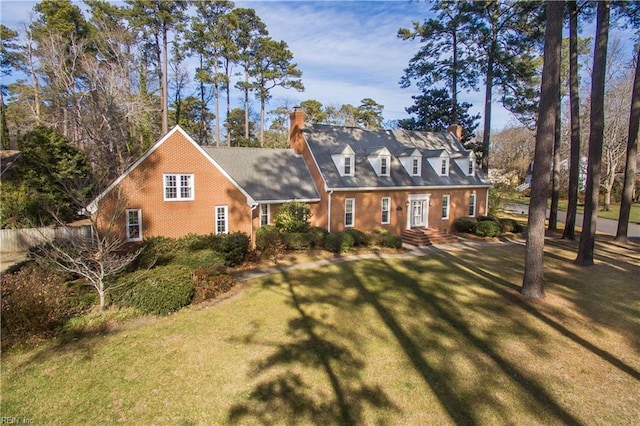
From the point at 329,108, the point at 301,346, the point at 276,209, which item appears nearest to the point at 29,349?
the point at 301,346

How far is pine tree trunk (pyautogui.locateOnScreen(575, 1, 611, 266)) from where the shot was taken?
1506 cm

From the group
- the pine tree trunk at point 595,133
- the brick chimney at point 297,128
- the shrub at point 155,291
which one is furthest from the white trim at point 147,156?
the pine tree trunk at point 595,133

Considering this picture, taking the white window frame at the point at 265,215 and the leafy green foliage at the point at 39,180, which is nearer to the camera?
the white window frame at the point at 265,215

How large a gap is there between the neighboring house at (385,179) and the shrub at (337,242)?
2279mm

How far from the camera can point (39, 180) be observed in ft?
72.3

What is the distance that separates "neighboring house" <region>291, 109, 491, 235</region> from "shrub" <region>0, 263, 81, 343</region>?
13671 mm

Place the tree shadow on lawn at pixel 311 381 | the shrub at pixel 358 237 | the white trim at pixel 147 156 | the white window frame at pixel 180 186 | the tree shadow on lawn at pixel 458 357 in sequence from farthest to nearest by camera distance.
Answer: the shrub at pixel 358 237, the white window frame at pixel 180 186, the white trim at pixel 147 156, the tree shadow on lawn at pixel 458 357, the tree shadow on lawn at pixel 311 381

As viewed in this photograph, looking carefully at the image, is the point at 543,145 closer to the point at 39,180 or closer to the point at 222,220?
the point at 222,220

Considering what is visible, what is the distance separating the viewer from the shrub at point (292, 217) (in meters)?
19.1

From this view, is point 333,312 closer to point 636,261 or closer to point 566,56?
point 636,261

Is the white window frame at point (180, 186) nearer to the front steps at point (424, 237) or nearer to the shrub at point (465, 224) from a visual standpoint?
the front steps at point (424, 237)

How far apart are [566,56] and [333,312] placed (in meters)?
36.1

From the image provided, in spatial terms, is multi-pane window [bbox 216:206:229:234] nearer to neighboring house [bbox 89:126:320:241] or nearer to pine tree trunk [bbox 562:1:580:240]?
neighboring house [bbox 89:126:320:241]

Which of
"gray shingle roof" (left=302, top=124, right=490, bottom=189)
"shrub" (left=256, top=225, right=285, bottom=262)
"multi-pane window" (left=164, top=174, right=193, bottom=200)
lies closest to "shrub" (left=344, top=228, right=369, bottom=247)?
"gray shingle roof" (left=302, top=124, right=490, bottom=189)
